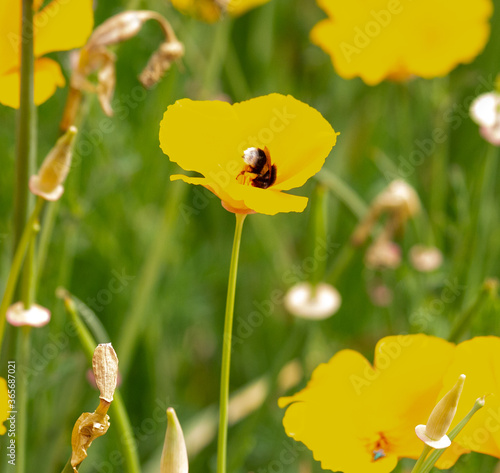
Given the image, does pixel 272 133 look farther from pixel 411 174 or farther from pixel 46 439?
pixel 411 174

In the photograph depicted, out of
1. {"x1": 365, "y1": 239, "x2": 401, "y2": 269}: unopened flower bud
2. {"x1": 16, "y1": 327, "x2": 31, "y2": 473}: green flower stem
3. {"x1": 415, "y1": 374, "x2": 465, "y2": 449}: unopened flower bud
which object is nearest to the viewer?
{"x1": 415, "y1": 374, "x2": 465, "y2": 449}: unopened flower bud

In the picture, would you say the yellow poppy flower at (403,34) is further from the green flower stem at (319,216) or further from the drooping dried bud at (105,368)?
the drooping dried bud at (105,368)

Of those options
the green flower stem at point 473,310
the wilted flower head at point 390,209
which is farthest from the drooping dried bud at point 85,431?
the wilted flower head at point 390,209

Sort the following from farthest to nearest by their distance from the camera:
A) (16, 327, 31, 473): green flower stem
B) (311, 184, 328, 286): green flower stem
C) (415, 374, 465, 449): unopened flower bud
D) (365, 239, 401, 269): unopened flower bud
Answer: (365, 239, 401, 269): unopened flower bud, (311, 184, 328, 286): green flower stem, (16, 327, 31, 473): green flower stem, (415, 374, 465, 449): unopened flower bud

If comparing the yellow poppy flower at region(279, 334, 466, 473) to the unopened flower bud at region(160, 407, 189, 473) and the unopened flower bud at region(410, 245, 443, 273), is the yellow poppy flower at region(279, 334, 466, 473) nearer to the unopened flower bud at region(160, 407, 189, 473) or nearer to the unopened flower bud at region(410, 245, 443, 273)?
the unopened flower bud at region(160, 407, 189, 473)

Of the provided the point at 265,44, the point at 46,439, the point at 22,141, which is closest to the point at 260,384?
the point at 46,439

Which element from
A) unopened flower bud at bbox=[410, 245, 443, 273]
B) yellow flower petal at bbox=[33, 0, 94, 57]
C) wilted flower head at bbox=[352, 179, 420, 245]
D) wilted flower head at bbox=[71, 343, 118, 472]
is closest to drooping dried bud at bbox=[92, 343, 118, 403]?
wilted flower head at bbox=[71, 343, 118, 472]

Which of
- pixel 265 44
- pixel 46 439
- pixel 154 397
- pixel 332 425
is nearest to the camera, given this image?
pixel 332 425
